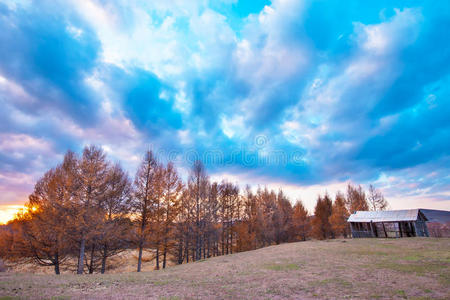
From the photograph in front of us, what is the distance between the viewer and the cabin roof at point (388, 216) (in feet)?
125

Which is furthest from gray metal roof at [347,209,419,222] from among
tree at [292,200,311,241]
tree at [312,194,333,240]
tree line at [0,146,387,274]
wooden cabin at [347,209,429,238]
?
tree line at [0,146,387,274]

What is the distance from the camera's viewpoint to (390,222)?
39844mm

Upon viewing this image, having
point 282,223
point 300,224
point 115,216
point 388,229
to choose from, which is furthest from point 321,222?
point 115,216

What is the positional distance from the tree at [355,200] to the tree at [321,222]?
6164 millimetres

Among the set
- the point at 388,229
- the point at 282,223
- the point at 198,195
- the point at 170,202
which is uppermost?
the point at 198,195

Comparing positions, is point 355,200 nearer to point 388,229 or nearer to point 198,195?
point 388,229

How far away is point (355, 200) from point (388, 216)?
17875 millimetres

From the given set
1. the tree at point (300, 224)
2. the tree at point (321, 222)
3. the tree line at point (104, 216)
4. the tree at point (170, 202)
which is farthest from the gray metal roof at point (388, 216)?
the tree at point (170, 202)

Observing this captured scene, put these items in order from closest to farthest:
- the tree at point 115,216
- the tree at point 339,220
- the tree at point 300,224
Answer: the tree at point 115,216 < the tree at point 339,220 < the tree at point 300,224

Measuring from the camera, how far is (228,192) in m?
42.0

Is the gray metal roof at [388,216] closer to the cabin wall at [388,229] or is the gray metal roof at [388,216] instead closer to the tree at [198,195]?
the cabin wall at [388,229]

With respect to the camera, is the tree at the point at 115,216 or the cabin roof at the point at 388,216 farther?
the cabin roof at the point at 388,216

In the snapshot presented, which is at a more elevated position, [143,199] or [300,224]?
[143,199]

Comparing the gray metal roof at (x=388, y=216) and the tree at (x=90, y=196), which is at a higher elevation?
the tree at (x=90, y=196)
